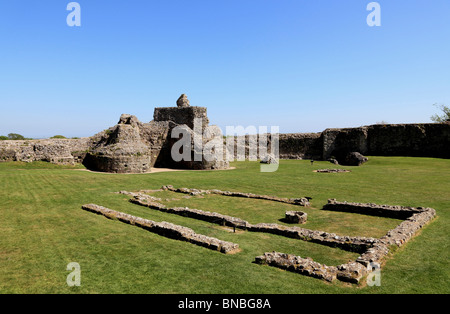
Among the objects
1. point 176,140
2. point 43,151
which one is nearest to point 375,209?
point 176,140

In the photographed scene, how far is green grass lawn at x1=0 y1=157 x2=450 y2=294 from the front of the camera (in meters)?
5.42

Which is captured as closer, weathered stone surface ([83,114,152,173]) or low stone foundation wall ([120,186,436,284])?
low stone foundation wall ([120,186,436,284])

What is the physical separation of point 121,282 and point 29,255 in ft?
9.08

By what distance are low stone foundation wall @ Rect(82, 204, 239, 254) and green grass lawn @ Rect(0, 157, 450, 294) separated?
0.24m

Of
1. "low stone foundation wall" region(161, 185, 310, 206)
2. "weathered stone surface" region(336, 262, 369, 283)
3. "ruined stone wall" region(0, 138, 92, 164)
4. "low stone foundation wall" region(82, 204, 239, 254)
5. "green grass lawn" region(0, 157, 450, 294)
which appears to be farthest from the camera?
"ruined stone wall" region(0, 138, 92, 164)

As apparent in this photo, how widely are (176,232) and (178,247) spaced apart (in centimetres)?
81

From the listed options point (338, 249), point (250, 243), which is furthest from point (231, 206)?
point (338, 249)

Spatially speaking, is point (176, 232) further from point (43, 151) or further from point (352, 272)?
point (43, 151)

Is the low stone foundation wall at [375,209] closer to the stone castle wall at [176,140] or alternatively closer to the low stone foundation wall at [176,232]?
the low stone foundation wall at [176,232]

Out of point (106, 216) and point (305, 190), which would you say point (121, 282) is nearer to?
point (106, 216)

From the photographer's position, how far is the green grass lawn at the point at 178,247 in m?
5.42

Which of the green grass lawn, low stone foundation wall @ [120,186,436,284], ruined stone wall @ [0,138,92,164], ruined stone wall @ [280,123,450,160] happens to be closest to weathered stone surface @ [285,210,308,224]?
the green grass lawn

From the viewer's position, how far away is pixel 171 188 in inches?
658

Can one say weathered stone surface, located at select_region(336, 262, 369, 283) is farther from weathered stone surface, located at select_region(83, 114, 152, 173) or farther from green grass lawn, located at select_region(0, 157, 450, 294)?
weathered stone surface, located at select_region(83, 114, 152, 173)
